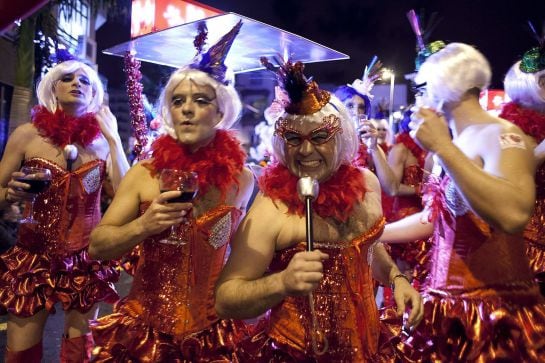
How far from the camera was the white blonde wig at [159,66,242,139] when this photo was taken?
2605mm

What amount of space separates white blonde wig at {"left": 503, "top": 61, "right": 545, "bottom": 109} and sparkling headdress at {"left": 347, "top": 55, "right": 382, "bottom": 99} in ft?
4.38

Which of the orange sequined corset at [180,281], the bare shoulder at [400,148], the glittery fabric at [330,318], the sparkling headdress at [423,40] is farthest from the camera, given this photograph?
the bare shoulder at [400,148]

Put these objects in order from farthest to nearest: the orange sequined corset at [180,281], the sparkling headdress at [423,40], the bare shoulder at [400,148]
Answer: the bare shoulder at [400,148], the sparkling headdress at [423,40], the orange sequined corset at [180,281]

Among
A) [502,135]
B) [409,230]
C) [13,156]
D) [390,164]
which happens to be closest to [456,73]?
[502,135]

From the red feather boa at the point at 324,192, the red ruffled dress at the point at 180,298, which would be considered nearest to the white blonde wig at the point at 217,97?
the red ruffled dress at the point at 180,298

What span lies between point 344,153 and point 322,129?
6.9 inches

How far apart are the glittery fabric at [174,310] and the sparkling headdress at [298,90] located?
0.65m

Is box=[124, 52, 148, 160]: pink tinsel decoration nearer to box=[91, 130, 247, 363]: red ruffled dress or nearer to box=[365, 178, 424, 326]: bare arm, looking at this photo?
box=[91, 130, 247, 363]: red ruffled dress

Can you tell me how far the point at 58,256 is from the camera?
3.31 metres

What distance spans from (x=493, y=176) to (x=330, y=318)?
80 centimetres

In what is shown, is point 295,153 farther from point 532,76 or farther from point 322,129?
point 532,76

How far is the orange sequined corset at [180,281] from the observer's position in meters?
2.34

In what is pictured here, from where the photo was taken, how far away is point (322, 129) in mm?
2098

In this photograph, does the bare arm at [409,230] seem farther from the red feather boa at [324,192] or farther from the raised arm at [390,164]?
the raised arm at [390,164]
